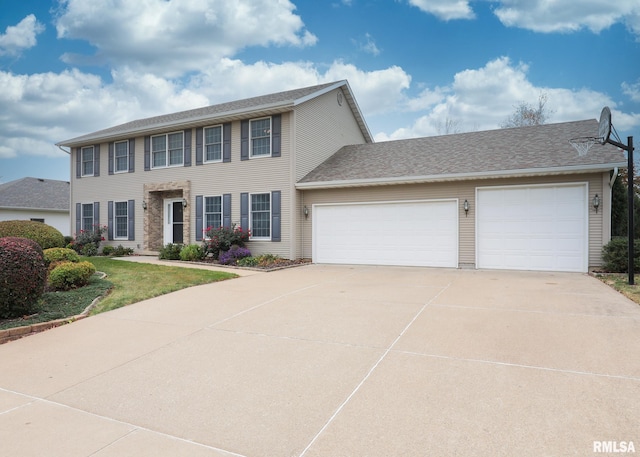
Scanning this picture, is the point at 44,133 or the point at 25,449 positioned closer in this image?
the point at 25,449

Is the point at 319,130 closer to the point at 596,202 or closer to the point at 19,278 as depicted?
the point at 596,202

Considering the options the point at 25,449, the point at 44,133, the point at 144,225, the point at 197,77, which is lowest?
the point at 25,449

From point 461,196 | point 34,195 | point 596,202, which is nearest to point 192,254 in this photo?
point 461,196

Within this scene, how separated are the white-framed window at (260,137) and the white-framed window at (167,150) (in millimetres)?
3461

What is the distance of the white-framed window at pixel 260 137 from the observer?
46.2 ft

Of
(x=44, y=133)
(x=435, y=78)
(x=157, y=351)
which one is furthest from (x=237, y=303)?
(x=44, y=133)

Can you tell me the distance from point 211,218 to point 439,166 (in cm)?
879

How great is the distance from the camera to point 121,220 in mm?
17297

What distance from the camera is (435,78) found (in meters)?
19.8

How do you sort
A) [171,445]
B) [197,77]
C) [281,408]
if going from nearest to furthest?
[171,445], [281,408], [197,77]

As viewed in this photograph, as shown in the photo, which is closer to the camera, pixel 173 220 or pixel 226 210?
pixel 226 210

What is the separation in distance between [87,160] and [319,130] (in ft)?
38.4

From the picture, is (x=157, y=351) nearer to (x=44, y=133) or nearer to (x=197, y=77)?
(x=197, y=77)

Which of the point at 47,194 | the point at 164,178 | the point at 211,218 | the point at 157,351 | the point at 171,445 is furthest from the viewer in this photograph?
the point at 47,194
